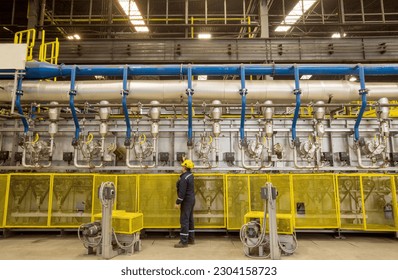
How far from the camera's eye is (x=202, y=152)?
19.0 feet

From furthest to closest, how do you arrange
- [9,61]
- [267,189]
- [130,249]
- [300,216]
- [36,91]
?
1. [300,216]
2. [36,91]
3. [9,61]
4. [130,249]
5. [267,189]

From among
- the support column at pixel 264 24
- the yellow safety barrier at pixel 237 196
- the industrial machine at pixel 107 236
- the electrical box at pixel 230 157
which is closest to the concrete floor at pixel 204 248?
the industrial machine at pixel 107 236

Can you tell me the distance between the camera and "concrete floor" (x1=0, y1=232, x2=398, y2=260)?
4.50m

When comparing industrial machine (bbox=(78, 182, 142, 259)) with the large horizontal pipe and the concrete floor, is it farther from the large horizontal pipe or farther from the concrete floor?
the large horizontal pipe

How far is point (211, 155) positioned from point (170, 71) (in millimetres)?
2104

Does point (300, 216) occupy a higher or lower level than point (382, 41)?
lower

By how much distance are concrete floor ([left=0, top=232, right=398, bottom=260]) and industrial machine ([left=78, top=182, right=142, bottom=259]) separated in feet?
0.48

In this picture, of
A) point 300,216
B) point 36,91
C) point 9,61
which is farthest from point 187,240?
point 9,61

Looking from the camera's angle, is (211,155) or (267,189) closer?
(267,189)

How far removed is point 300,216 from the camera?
593 centimetres

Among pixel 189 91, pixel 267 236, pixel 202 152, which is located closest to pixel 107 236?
pixel 202 152

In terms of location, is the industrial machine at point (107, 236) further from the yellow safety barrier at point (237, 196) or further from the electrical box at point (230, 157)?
the electrical box at point (230, 157)

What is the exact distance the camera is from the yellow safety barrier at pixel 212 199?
5902mm

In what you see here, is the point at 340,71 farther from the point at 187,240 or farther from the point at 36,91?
the point at 36,91
